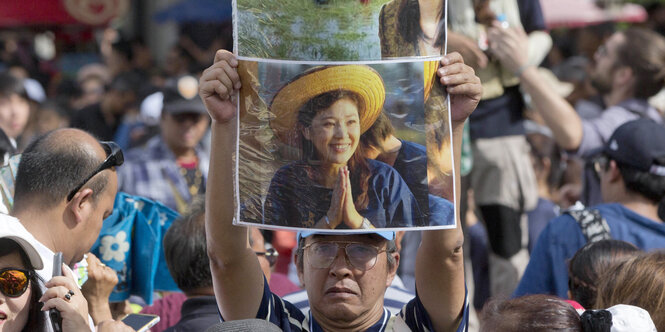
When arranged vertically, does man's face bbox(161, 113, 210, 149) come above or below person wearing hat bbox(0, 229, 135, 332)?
above

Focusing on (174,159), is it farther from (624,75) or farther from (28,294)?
(28,294)

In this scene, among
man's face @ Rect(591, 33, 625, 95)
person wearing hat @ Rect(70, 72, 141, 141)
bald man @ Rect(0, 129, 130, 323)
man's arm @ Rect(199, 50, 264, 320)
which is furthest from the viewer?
person wearing hat @ Rect(70, 72, 141, 141)

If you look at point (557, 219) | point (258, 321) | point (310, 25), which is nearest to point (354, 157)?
point (310, 25)

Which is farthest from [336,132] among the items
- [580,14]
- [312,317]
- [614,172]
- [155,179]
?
[580,14]

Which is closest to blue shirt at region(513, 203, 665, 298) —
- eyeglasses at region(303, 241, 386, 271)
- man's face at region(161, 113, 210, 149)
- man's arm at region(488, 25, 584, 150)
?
man's arm at region(488, 25, 584, 150)

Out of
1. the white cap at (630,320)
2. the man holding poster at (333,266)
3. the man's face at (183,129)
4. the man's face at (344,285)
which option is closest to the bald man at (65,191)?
the man holding poster at (333,266)

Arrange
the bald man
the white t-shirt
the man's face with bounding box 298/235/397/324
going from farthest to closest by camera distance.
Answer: the bald man → the man's face with bounding box 298/235/397/324 → the white t-shirt

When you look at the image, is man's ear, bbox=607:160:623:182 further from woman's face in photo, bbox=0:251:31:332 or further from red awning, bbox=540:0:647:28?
red awning, bbox=540:0:647:28

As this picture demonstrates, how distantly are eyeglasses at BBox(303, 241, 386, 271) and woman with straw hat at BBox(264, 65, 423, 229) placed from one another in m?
0.34

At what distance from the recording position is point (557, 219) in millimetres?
4293

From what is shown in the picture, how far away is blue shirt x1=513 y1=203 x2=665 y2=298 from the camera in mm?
4180

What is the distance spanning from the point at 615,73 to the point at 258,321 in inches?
180

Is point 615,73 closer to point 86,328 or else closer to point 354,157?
point 354,157

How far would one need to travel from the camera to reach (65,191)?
319 cm
